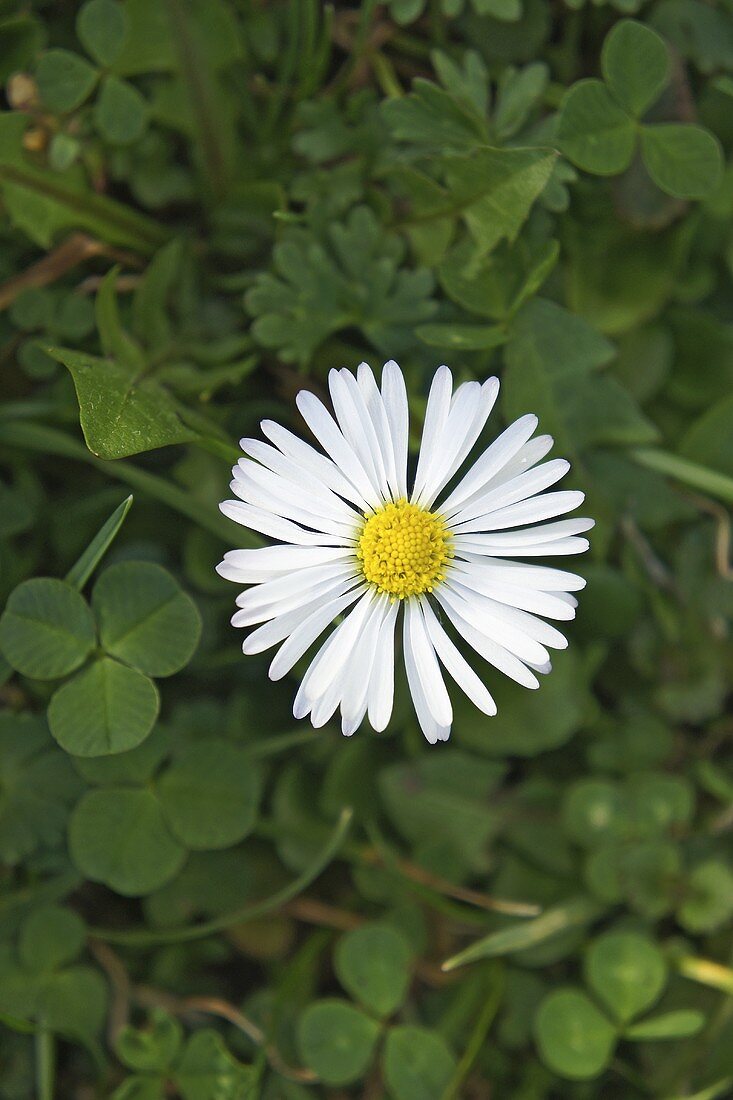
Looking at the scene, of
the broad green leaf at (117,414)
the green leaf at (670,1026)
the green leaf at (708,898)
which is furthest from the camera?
the green leaf at (708,898)

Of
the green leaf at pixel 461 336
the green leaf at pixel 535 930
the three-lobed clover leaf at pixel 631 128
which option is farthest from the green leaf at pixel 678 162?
the green leaf at pixel 535 930

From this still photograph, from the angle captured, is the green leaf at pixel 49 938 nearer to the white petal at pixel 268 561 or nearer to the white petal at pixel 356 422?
the white petal at pixel 268 561

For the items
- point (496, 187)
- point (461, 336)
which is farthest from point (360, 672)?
point (496, 187)

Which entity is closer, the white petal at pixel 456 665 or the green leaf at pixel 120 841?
the white petal at pixel 456 665

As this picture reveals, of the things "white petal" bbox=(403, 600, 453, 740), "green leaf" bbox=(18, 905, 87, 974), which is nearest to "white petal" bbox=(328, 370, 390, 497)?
"white petal" bbox=(403, 600, 453, 740)

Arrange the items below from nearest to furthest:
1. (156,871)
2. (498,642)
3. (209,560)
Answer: (498,642)
(156,871)
(209,560)

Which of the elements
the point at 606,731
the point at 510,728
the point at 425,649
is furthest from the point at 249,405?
the point at 606,731

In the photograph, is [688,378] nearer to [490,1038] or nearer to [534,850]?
[534,850]
